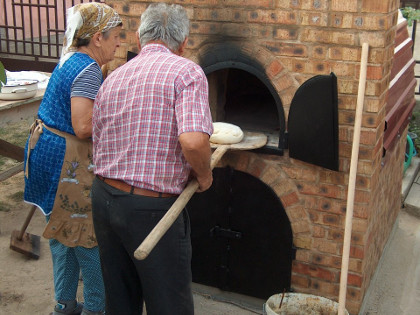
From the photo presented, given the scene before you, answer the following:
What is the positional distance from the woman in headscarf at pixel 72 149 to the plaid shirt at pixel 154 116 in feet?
1.42

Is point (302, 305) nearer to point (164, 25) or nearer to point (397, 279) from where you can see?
point (397, 279)

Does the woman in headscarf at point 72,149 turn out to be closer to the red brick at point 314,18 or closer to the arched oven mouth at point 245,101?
the arched oven mouth at point 245,101

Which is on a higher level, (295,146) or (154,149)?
(154,149)

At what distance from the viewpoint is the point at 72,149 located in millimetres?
3154

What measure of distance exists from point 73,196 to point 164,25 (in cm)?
118

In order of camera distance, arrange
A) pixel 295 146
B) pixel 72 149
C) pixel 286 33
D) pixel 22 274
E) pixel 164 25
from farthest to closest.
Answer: pixel 22 274 → pixel 295 146 → pixel 286 33 → pixel 72 149 → pixel 164 25

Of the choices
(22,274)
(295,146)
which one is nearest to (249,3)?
(295,146)

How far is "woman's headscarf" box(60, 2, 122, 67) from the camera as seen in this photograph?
9.82 ft

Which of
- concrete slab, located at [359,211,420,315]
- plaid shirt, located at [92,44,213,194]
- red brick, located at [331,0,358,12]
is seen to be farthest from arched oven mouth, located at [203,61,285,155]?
concrete slab, located at [359,211,420,315]

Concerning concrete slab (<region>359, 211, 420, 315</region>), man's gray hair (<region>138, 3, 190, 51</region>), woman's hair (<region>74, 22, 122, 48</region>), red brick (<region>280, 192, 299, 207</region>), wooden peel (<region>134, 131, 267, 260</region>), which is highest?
man's gray hair (<region>138, 3, 190, 51</region>)

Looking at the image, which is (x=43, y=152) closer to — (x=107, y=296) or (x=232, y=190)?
(x=107, y=296)

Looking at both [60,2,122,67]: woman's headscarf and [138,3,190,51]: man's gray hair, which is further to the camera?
[60,2,122,67]: woman's headscarf

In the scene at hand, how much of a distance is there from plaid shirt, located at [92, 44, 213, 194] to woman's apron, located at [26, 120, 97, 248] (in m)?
0.61

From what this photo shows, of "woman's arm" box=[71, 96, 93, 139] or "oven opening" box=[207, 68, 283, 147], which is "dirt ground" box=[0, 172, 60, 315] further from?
"oven opening" box=[207, 68, 283, 147]
